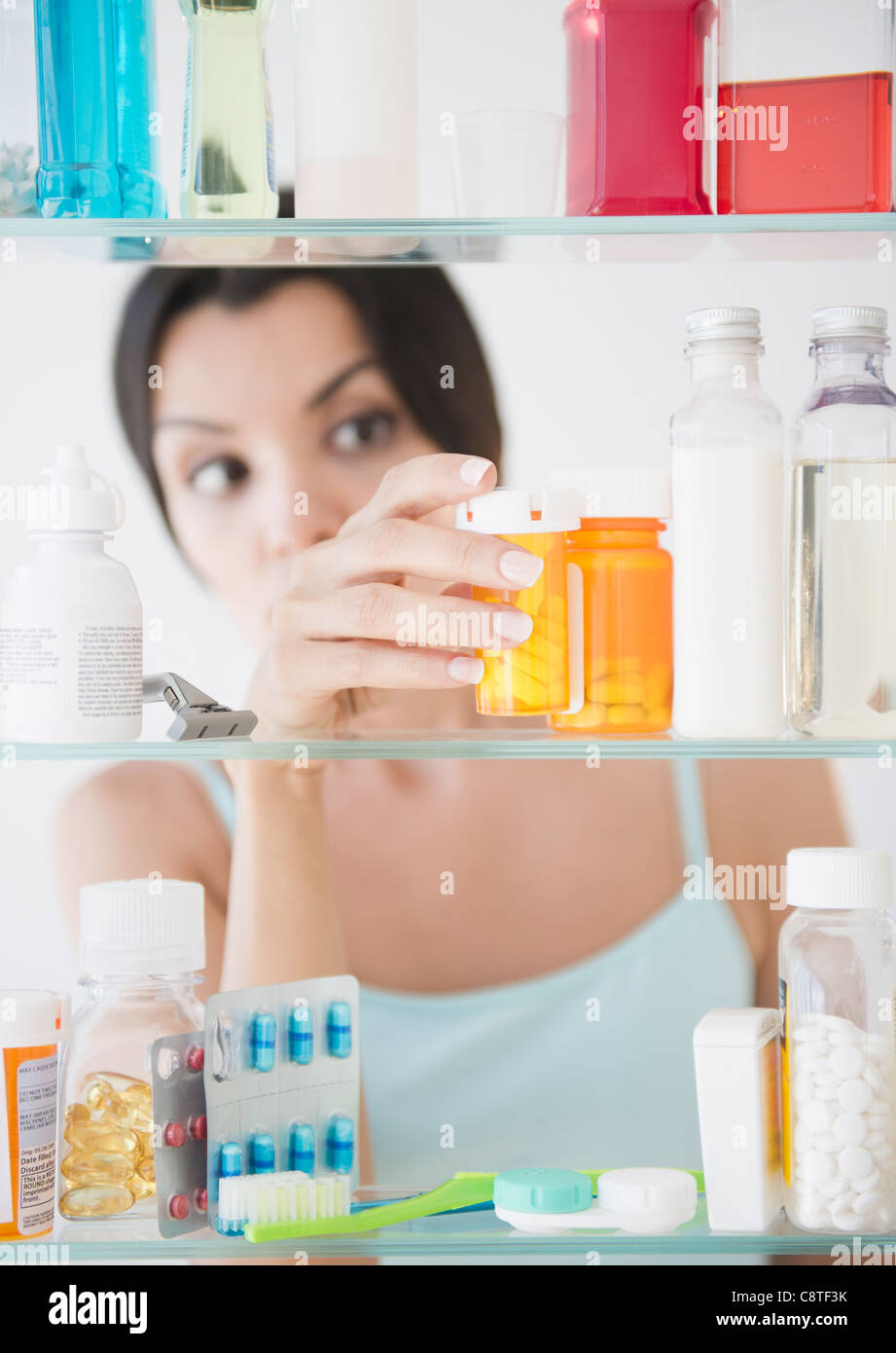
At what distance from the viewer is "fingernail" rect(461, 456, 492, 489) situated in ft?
2.40

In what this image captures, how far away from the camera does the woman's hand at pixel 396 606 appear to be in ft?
2.32

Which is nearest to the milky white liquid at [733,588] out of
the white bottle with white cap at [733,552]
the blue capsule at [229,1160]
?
the white bottle with white cap at [733,552]

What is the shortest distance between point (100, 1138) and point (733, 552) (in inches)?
18.8

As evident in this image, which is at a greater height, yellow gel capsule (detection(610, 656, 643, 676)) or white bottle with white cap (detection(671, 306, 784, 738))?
white bottle with white cap (detection(671, 306, 784, 738))

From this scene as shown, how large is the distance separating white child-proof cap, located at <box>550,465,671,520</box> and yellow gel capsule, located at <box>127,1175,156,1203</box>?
45cm

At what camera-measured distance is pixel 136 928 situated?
0.71m

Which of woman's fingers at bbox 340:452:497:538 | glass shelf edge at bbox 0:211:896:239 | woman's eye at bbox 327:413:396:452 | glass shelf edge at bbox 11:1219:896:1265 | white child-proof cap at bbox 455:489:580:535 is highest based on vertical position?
glass shelf edge at bbox 0:211:896:239

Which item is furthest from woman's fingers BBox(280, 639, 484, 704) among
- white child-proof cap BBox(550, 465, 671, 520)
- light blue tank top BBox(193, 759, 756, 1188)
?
light blue tank top BBox(193, 759, 756, 1188)

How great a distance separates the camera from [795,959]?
70cm

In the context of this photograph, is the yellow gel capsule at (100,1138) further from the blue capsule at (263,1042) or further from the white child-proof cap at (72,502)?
the white child-proof cap at (72,502)

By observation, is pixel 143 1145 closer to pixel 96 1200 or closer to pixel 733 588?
pixel 96 1200

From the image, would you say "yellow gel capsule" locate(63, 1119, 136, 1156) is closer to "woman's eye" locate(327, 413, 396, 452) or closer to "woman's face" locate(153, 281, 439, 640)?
"woman's face" locate(153, 281, 439, 640)
